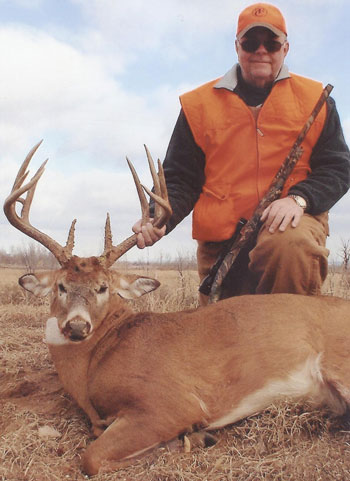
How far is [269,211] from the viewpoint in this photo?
5094 millimetres

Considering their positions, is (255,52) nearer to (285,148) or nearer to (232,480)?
(285,148)

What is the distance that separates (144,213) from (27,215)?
945mm

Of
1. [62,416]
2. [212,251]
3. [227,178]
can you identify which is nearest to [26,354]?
[62,416]

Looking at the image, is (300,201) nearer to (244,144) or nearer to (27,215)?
→ (244,144)

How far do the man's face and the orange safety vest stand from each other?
0.58ft

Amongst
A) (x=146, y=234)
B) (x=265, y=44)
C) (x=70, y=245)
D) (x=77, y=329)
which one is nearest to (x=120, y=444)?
(x=77, y=329)

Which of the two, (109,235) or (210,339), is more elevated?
(109,235)

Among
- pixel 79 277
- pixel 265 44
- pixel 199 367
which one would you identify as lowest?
pixel 199 367

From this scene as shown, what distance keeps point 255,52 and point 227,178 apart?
1.23m

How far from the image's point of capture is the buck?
377 centimetres

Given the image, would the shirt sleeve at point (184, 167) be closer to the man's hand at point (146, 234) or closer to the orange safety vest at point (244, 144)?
the orange safety vest at point (244, 144)

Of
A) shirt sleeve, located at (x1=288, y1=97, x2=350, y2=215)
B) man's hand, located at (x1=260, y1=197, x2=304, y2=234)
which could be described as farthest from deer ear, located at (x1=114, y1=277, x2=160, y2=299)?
shirt sleeve, located at (x1=288, y1=97, x2=350, y2=215)

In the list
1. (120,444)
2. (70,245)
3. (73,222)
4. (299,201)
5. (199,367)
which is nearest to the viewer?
(120,444)

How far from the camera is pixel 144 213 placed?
4992 mm
